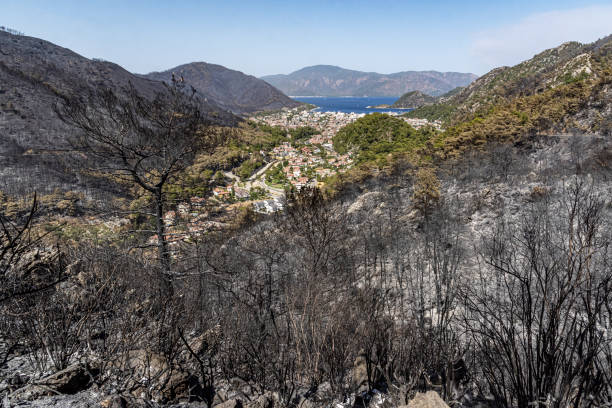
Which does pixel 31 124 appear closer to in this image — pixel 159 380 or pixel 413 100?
pixel 159 380

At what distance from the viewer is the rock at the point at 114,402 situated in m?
2.98

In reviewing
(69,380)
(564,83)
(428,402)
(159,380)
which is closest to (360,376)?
(428,402)

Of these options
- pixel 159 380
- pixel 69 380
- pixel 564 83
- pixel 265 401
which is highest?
pixel 564 83

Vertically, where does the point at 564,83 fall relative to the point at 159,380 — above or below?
above

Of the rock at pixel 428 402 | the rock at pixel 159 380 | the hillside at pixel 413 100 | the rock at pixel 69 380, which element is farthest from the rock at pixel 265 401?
the hillside at pixel 413 100

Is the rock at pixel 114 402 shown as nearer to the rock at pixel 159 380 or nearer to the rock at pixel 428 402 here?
the rock at pixel 159 380

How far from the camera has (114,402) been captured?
300cm

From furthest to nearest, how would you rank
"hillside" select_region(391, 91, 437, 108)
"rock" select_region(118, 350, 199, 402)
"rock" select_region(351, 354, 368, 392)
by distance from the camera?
"hillside" select_region(391, 91, 437, 108), "rock" select_region(351, 354, 368, 392), "rock" select_region(118, 350, 199, 402)

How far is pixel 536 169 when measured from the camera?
1562cm

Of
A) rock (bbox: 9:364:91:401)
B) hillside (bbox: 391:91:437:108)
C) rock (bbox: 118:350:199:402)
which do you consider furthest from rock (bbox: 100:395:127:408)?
hillside (bbox: 391:91:437:108)

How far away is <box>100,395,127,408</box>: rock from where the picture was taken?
2977 mm

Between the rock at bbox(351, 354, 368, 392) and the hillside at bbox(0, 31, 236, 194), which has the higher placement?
the hillside at bbox(0, 31, 236, 194)

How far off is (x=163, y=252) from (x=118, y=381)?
10.8ft

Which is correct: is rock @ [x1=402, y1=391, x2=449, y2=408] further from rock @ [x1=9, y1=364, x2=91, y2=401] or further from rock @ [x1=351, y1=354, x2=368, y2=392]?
rock @ [x1=9, y1=364, x2=91, y2=401]
